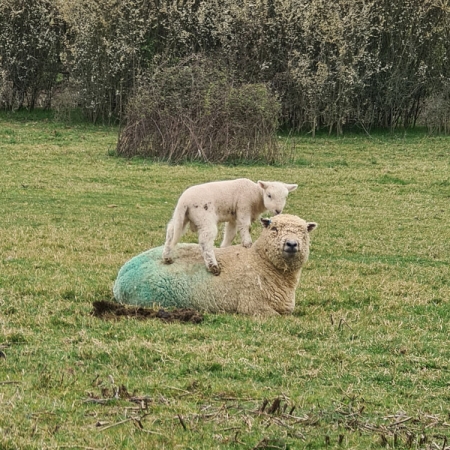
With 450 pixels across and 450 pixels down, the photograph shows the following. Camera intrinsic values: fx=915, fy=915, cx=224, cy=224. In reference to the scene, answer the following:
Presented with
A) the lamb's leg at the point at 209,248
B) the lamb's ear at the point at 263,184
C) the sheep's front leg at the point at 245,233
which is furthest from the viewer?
the sheep's front leg at the point at 245,233

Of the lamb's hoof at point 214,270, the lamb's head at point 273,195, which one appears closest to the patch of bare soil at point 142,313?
the lamb's hoof at point 214,270

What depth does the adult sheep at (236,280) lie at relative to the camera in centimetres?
841

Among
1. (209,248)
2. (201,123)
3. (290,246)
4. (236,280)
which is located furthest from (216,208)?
(201,123)

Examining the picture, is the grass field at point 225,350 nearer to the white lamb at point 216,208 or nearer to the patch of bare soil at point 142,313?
the patch of bare soil at point 142,313

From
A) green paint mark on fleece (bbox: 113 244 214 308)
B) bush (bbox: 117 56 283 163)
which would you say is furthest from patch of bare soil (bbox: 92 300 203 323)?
bush (bbox: 117 56 283 163)

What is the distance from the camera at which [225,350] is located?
22.2ft

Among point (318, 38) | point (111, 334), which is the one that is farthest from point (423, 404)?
point (318, 38)

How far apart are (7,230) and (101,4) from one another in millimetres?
18762

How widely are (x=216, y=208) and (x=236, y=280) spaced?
2.35ft

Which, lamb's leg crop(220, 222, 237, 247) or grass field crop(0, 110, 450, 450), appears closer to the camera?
grass field crop(0, 110, 450, 450)

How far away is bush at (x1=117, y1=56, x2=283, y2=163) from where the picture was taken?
21625 mm

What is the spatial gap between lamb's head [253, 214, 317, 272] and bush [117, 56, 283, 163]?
12849 mm

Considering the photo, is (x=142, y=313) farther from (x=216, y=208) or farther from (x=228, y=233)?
(x=228, y=233)

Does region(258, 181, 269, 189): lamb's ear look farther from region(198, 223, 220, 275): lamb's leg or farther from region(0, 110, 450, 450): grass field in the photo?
region(0, 110, 450, 450): grass field
